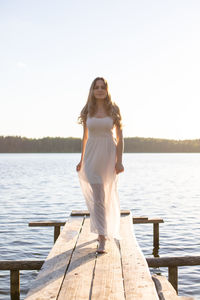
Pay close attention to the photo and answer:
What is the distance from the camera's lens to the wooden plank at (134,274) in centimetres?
460

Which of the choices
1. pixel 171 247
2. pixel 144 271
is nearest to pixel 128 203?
pixel 171 247

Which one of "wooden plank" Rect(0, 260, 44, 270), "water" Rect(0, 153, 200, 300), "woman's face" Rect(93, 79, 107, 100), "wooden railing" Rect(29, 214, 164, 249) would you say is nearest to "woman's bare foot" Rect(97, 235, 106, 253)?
"wooden plank" Rect(0, 260, 44, 270)

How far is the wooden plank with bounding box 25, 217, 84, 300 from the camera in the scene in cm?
463

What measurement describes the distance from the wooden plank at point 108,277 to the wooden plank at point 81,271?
0.08 m

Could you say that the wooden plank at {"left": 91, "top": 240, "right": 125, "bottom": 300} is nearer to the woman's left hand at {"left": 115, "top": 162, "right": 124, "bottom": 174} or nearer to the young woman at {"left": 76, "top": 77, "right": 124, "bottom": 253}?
the young woman at {"left": 76, "top": 77, "right": 124, "bottom": 253}

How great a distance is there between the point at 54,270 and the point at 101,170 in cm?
194

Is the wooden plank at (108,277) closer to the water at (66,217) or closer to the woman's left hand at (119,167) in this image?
the woman's left hand at (119,167)

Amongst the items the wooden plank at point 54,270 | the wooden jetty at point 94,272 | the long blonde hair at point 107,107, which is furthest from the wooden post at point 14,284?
the long blonde hair at point 107,107

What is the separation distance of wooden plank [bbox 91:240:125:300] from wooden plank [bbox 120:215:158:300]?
78 millimetres

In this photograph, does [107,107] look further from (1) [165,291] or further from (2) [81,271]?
(1) [165,291]

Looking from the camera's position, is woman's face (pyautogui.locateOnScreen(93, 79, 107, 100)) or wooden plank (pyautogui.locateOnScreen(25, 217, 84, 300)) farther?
woman's face (pyautogui.locateOnScreen(93, 79, 107, 100))

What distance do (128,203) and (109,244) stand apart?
18656 millimetres

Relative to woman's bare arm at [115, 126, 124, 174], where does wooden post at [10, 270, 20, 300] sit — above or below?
below

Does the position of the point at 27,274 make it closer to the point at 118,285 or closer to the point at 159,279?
the point at 159,279
